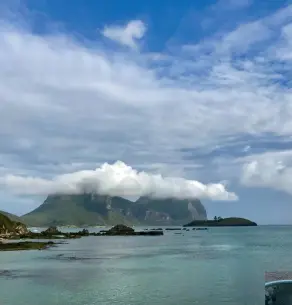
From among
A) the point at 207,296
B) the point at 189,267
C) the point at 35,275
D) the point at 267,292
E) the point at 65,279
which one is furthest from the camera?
the point at 189,267

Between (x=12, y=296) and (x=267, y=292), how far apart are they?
1614 inches

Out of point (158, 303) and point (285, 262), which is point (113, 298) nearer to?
point (158, 303)

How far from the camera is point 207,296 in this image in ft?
158

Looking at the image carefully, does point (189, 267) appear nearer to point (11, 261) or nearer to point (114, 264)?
point (114, 264)

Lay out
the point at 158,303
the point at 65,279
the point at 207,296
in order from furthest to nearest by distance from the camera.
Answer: the point at 65,279
the point at 207,296
the point at 158,303

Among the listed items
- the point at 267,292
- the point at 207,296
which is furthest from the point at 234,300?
the point at 267,292

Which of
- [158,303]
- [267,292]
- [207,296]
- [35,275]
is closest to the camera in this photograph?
[267,292]

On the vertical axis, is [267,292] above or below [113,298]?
above

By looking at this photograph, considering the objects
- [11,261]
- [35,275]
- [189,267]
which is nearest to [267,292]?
[35,275]

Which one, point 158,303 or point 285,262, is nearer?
point 158,303

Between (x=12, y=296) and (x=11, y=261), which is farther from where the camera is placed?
(x=11, y=261)

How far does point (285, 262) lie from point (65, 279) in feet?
154

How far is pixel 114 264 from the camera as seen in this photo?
286 ft

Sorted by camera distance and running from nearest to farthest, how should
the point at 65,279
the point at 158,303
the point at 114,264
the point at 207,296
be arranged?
the point at 158,303, the point at 207,296, the point at 65,279, the point at 114,264
